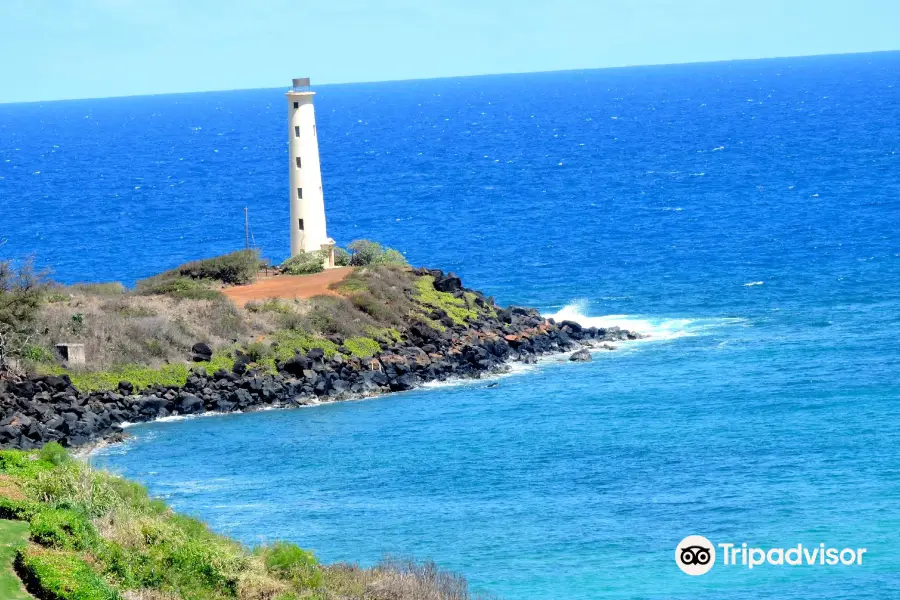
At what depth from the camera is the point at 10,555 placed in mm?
19438

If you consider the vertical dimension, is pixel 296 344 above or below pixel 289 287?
below

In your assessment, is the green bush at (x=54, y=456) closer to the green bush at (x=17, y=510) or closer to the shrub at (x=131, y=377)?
the green bush at (x=17, y=510)

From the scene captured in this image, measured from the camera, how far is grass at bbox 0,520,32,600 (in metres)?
18.1

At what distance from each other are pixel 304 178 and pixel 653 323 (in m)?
14.5

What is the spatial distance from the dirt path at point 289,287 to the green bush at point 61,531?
26.8m

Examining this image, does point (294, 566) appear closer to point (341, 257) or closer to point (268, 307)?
point (268, 307)

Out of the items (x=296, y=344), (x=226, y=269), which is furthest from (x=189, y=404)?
(x=226, y=269)

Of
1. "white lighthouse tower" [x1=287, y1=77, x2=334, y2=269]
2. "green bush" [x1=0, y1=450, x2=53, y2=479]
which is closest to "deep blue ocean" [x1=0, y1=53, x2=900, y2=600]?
"green bush" [x1=0, y1=450, x2=53, y2=479]

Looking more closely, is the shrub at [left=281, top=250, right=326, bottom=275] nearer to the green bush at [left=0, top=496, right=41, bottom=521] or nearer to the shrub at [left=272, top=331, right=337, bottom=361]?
the shrub at [left=272, top=331, right=337, bottom=361]

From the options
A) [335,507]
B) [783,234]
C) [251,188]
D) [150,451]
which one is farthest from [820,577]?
[251,188]

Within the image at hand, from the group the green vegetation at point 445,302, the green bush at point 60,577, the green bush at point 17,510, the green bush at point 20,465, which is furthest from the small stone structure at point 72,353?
the green bush at point 60,577

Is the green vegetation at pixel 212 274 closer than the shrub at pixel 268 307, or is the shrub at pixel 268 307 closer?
the shrub at pixel 268 307

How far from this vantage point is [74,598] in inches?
702

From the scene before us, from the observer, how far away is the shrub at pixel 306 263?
2124 inches
